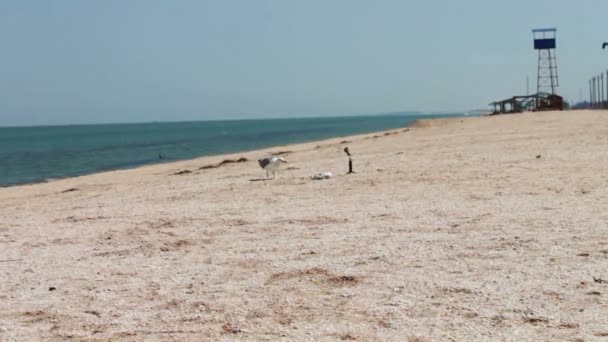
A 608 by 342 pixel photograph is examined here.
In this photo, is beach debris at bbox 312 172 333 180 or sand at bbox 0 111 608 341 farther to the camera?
beach debris at bbox 312 172 333 180

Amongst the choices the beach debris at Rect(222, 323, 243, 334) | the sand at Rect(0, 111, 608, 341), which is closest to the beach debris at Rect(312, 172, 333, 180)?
the sand at Rect(0, 111, 608, 341)

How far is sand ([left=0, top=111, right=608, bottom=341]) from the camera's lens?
5074 mm

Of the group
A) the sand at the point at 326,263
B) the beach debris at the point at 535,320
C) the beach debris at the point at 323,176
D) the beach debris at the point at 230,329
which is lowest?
the beach debris at the point at 535,320

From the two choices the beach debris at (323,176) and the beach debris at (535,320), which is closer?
the beach debris at (535,320)

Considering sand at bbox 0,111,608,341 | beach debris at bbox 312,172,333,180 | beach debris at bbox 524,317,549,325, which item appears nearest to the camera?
beach debris at bbox 524,317,549,325

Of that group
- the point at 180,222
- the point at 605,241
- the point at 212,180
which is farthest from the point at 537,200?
the point at 212,180

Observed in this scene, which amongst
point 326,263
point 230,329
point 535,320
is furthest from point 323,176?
point 535,320

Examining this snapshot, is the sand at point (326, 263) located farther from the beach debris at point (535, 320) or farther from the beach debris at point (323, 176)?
the beach debris at point (323, 176)

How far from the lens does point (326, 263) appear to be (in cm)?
667

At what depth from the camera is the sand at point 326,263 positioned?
5.07m

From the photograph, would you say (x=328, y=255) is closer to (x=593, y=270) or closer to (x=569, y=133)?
(x=593, y=270)

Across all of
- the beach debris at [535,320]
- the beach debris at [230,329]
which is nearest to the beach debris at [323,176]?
the beach debris at [230,329]

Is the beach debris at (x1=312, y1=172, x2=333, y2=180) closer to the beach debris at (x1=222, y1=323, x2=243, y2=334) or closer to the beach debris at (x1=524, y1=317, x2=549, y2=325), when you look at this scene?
the beach debris at (x1=222, y1=323, x2=243, y2=334)

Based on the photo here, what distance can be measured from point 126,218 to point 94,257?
97.9 inches
